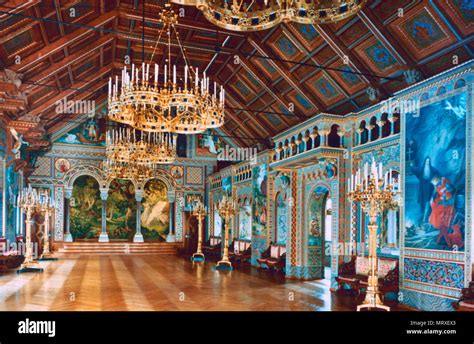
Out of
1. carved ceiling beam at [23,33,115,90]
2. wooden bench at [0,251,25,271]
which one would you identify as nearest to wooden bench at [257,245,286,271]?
wooden bench at [0,251,25,271]

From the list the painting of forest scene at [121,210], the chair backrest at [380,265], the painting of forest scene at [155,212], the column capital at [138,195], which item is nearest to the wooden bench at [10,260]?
the painting of forest scene at [121,210]

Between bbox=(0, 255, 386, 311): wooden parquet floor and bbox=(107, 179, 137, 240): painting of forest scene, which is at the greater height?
bbox=(107, 179, 137, 240): painting of forest scene

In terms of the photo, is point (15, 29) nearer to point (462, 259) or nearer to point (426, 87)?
point (426, 87)

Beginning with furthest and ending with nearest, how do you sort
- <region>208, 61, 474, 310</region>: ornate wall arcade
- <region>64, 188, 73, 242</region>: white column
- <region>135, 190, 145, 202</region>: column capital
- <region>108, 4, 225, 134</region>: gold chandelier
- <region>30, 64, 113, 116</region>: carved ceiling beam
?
<region>135, 190, 145, 202</region>: column capital, <region>64, 188, 73, 242</region>: white column, <region>30, 64, 113, 116</region>: carved ceiling beam, <region>208, 61, 474, 310</region>: ornate wall arcade, <region>108, 4, 225, 134</region>: gold chandelier

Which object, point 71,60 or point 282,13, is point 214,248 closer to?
point 71,60

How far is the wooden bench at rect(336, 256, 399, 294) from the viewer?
9.04m

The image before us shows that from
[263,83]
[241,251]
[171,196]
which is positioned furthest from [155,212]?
[263,83]

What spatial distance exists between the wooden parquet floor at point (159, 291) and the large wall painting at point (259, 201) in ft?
7.65

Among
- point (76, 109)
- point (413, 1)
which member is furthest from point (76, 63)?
point (413, 1)

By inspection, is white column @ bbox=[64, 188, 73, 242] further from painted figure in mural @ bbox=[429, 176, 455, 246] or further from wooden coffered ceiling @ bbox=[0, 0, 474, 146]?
painted figure in mural @ bbox=[429, 176, 455, 246]

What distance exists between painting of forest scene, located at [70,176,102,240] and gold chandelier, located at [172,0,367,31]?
1914 cm

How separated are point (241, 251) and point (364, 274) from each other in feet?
27.9

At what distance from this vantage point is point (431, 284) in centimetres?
817

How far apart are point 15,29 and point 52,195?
1348cm
